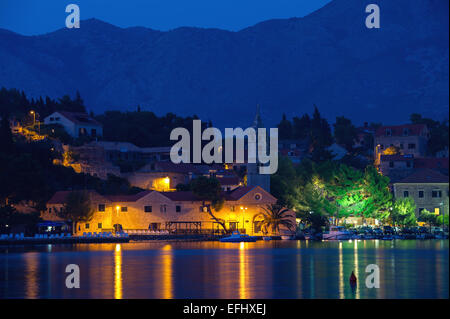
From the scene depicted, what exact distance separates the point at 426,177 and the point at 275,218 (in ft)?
70.5

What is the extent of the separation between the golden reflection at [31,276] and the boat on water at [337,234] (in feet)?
136

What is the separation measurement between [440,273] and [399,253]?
19647mm

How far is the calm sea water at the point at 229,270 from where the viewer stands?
58.9 meters

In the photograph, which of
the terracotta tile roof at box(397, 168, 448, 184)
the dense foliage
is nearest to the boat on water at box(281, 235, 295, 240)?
the dense foliage

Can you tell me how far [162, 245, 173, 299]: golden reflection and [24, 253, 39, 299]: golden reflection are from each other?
9038mm

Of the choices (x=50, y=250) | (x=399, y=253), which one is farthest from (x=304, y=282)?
(x=50, y=250)

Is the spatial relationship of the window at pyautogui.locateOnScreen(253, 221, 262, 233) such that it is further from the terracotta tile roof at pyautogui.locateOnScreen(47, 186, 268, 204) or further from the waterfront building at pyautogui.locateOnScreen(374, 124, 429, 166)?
the waterfront building at pyautogui.locateOnScreen(374, 124, 429, 166)

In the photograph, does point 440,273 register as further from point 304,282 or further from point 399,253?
point 399,253

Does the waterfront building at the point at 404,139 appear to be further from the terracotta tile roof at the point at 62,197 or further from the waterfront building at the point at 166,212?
the terracotta tile roof at the point at 62,197

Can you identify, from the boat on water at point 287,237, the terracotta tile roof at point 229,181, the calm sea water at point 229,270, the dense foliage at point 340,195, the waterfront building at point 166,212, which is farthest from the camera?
the terracotta tile roof at point 229,181

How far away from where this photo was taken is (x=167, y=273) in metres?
70.9

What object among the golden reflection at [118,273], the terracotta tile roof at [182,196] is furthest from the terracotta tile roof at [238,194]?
the golden reflection at [118,273]
